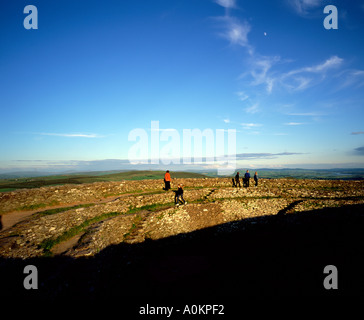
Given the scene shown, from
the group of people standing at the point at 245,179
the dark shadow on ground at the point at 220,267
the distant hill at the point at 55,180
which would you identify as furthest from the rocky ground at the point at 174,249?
the distant hill at the point at 55,180

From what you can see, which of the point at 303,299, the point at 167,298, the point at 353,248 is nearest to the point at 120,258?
the point at 167,298

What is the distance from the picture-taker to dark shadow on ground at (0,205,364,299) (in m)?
7.57

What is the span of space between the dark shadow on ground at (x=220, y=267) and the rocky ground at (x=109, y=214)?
146 cm

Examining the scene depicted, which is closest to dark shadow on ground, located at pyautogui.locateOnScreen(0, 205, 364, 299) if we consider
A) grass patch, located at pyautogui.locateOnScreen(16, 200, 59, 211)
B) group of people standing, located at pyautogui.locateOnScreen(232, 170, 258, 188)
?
grass patch, located at pyautogui.locateOnScreen(16, 200, 59, 211)

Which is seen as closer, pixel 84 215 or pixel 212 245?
pixel 212 245

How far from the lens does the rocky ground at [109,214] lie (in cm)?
1306

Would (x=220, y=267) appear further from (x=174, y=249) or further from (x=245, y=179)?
(x=245, y=179)

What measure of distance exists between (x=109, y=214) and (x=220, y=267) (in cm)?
1403

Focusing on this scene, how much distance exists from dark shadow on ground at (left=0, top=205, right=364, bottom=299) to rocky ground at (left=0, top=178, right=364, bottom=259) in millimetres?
1465

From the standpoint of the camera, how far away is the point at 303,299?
21.1ft

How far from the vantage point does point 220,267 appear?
33.4ft

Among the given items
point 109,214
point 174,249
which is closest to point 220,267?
point 174,249

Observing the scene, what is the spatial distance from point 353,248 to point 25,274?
18.2 metres
